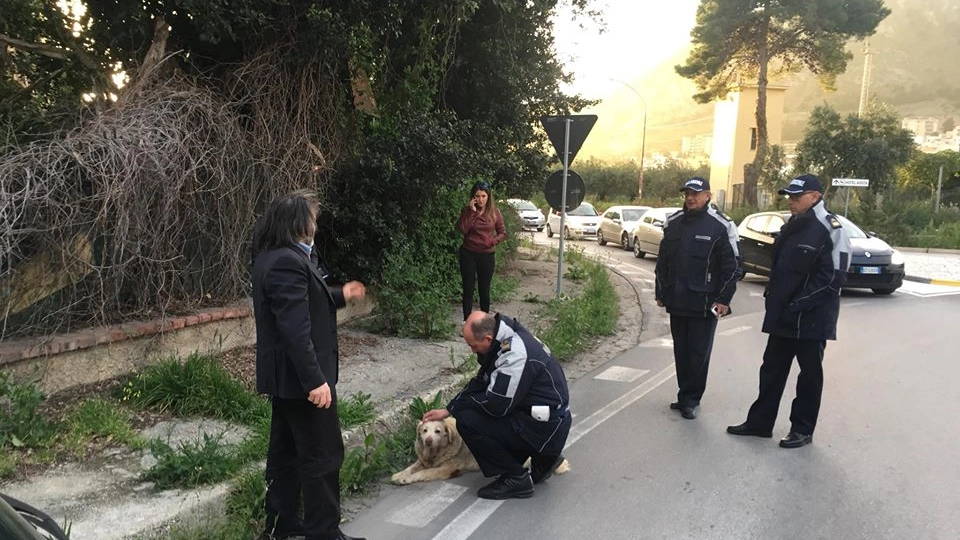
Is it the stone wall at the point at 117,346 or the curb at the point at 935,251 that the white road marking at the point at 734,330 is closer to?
the stone wall at the point at 117,346

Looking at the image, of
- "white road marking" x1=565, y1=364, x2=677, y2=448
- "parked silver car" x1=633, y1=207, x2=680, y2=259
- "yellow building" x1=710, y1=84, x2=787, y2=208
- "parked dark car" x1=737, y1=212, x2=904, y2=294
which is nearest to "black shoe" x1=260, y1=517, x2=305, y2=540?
"white road marking" x1=565, y1=364, x2=677, y2=448

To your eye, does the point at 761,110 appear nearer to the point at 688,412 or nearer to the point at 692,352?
the point at 692,352

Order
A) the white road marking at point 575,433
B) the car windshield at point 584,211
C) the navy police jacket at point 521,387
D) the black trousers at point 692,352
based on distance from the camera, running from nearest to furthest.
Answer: the white road marking at point 575,433
the navy police jacket at point 521,387
the black trousers at point 692,352
the car windshield at point 584,211

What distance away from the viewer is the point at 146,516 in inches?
141

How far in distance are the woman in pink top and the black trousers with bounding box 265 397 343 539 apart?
4.67m

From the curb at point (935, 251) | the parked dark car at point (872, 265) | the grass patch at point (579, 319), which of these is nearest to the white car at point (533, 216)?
the curb at point (935, 251)

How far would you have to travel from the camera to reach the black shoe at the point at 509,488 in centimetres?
418

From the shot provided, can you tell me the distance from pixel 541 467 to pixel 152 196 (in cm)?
365

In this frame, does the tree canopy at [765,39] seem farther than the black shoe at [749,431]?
Yes

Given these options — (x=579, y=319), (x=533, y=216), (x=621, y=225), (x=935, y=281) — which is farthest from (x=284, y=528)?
(x=533, y=216)

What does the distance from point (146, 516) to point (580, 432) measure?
307 centimetres

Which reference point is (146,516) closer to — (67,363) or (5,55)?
(67,363)

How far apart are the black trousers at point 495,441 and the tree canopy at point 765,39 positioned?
3125cm

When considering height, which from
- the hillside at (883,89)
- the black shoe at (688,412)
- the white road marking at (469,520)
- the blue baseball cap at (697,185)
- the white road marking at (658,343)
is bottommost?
the white road marking at (658,343)
